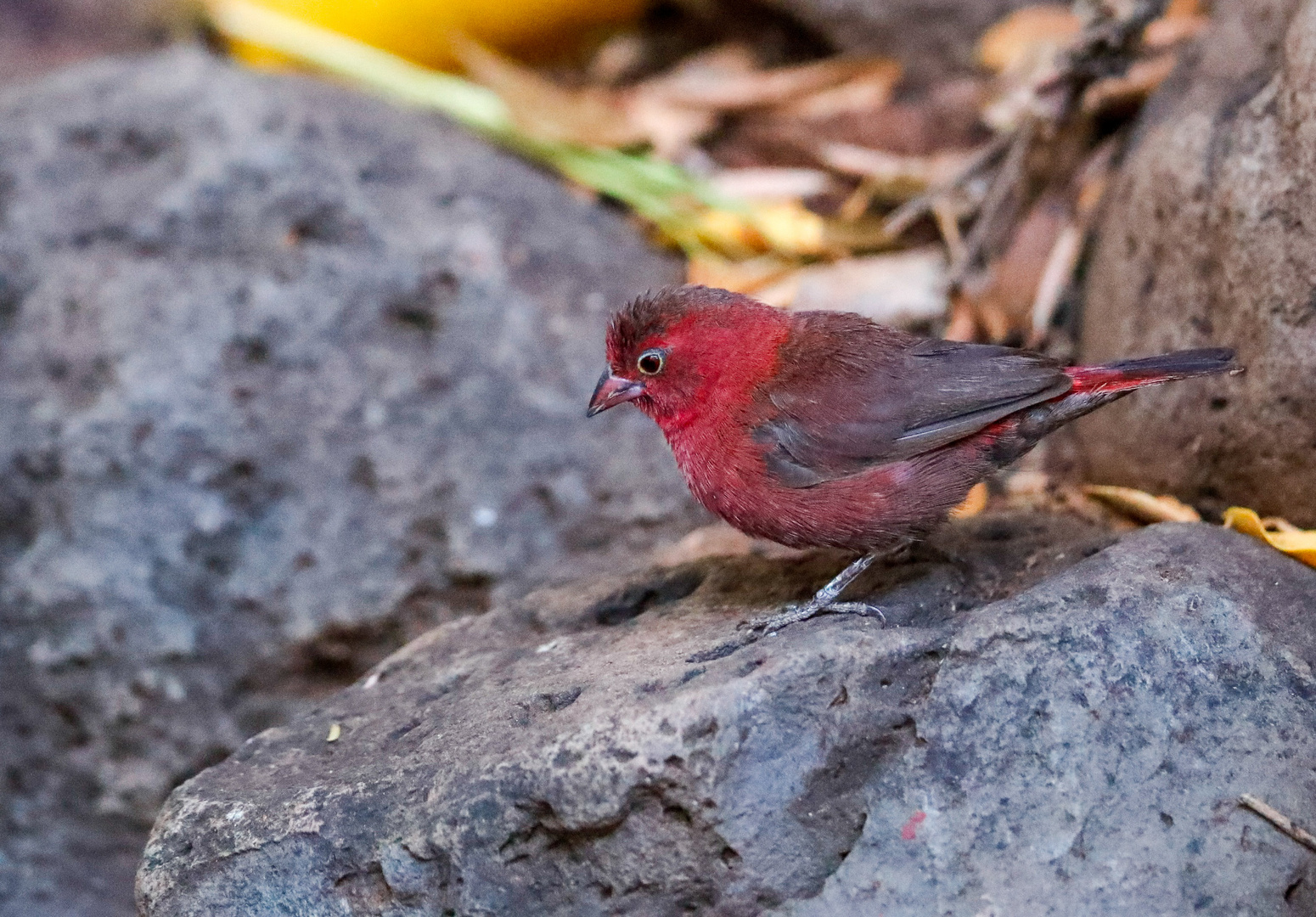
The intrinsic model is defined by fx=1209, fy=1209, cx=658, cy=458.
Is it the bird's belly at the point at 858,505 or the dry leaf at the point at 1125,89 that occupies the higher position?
the dry leaf at the point at 1125,89

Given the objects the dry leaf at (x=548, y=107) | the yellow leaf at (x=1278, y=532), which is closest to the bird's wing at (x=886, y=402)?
the yellow leaf at (x=1278, y=532)

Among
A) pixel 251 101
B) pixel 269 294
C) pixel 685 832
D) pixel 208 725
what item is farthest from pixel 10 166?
pixel 685 832

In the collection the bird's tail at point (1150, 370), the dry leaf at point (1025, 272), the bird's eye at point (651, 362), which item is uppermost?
the bird's eye at point (651, 362)

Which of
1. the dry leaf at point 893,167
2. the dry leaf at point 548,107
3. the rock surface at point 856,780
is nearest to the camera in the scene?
the rock surface at point 856,780

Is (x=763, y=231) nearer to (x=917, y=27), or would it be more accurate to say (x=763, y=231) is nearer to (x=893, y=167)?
(x=893, y=167)

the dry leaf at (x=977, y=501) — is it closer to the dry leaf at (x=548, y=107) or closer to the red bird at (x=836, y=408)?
the red bird at (x=836, y=408)

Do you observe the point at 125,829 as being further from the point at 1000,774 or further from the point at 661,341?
the point at 1000,774

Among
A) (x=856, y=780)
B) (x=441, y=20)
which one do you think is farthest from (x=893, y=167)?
(x=856, y=780)
